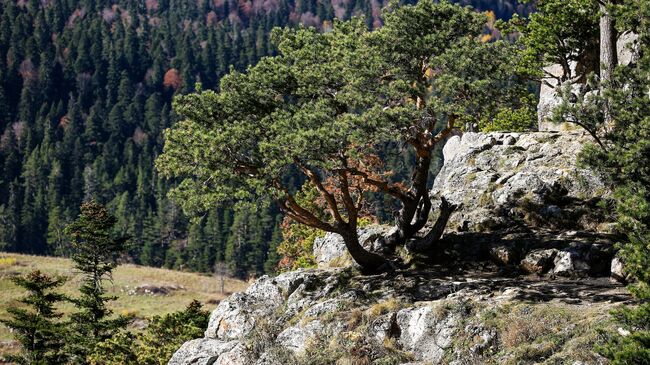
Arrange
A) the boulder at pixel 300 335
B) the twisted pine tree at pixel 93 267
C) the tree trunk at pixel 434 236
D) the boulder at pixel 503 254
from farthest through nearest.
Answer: the twisted pine tree at pixel 93 267 → the tree trunk at pixel 434 236 → the boulder at pixel 503 254 → the boulder at pixel 300 335

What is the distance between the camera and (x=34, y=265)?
283 ft

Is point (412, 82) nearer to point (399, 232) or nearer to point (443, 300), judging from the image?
point (399, 232)

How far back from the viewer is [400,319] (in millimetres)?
19078

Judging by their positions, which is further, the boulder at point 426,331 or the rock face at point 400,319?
the boulder at point 426,331

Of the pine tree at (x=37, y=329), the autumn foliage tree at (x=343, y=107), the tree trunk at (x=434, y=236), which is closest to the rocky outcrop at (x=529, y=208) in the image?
the tree trunk at (x=434, y=236)

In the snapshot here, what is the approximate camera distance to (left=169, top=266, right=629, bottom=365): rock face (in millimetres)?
16719

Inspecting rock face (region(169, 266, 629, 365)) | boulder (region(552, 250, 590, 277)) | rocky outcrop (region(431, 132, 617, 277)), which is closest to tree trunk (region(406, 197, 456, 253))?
rocky outcrop (region(431, 132, 617, 277))

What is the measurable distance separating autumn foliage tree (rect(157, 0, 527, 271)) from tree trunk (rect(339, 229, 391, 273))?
0.12 feet

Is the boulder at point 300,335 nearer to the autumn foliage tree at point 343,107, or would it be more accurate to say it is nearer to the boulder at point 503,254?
the autumn foliage tree at point 343,107

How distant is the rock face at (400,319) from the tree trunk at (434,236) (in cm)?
131

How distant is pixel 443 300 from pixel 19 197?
195690 millimetres

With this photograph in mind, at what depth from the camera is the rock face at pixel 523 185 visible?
24312 millimetres

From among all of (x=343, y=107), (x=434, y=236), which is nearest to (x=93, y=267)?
(x=343, y=107)

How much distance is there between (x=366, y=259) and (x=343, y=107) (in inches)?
214
